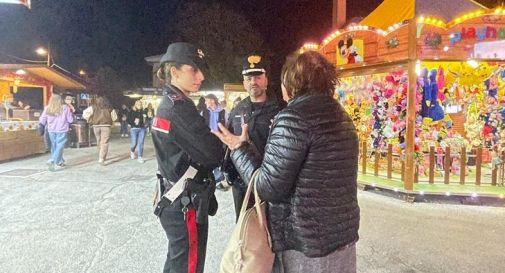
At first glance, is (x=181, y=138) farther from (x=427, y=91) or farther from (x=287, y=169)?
(x=427, y=91)

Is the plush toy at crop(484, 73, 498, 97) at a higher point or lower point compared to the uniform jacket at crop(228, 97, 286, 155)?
higher

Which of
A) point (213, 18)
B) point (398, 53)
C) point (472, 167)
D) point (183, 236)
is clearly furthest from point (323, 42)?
point (213, 18)

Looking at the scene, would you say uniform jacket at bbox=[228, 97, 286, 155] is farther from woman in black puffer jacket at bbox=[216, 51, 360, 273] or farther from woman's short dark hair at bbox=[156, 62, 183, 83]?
woman in black puffer jacket at bbox=[216, 51, 360, 273]

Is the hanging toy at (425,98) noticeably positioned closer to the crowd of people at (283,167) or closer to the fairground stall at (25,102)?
the crowd of people at (283,167)

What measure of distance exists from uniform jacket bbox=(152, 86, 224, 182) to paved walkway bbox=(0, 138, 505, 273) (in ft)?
5.87

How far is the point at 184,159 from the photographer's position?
238cm

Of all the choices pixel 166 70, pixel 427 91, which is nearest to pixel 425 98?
pixel 427 91

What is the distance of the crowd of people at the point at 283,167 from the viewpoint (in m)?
1.85

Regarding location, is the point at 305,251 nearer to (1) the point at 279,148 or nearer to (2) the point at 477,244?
(1) the point at 279,148

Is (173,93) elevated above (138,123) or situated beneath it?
elevated above

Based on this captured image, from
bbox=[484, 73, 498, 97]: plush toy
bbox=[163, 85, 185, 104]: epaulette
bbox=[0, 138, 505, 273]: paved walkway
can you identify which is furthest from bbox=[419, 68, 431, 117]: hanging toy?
bbox=[163, 85, 185, 104]: epaulette

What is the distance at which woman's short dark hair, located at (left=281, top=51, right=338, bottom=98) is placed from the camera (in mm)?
1955

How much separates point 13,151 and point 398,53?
10.3 meters

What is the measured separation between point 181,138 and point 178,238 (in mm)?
614
